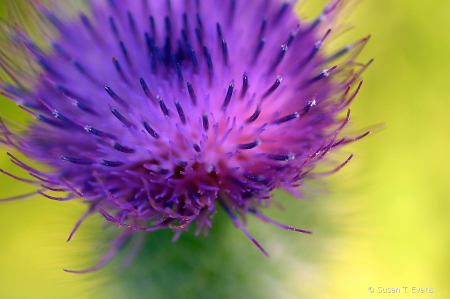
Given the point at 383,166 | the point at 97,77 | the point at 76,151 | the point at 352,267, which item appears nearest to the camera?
the point at 76,151

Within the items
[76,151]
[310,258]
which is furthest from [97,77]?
[310,258]

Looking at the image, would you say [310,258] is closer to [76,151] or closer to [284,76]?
[284,76]

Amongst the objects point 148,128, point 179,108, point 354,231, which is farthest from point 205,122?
point 354,231

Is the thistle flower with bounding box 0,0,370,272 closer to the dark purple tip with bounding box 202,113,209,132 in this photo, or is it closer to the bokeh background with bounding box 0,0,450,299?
the dark purple tip with bounding box 202,113,209,132

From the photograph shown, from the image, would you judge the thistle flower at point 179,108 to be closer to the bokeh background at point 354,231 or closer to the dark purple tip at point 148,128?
the dark purple tip at point 148,128

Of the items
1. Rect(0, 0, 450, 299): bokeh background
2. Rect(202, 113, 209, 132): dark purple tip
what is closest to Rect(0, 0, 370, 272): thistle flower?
Rect(202, 113, 209, 132): dark purple tip
